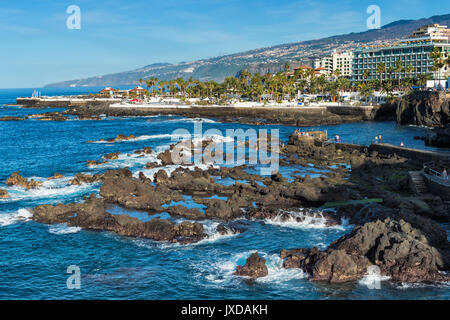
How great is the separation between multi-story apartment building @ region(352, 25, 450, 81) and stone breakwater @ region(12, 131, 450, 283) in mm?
112038

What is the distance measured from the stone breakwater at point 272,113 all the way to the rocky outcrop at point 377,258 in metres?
67.8

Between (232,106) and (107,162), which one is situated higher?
(232,106)

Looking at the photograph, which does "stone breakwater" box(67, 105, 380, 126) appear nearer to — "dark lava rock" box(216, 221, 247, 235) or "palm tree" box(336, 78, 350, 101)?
"palm tree" box(336, 78, 350, 101)

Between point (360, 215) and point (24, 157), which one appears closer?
point (360, 215)

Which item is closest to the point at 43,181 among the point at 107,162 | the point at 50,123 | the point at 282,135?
the point at 107,162

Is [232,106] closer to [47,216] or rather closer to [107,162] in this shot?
[107,162]

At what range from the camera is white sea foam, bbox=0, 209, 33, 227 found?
A: 29.2m

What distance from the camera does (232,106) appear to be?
11544 centimetres

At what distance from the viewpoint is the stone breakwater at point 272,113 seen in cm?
9227

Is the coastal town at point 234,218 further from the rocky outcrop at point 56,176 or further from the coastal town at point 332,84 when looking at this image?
the coastal town at point 332,84

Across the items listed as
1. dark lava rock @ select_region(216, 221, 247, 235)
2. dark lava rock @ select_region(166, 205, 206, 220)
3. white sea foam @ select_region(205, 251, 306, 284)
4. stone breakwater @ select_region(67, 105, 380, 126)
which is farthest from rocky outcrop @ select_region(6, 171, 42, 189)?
stone breakwater @ select_region(67, 105, 380, 126)

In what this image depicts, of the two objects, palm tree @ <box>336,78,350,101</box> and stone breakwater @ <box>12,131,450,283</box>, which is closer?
stone breakwater @ <box>12,131,450,283</box>

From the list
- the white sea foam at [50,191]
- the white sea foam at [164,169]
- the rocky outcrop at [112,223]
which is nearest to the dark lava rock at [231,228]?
the rocky outcrop at [112,223]

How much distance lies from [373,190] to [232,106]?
8455 cm
